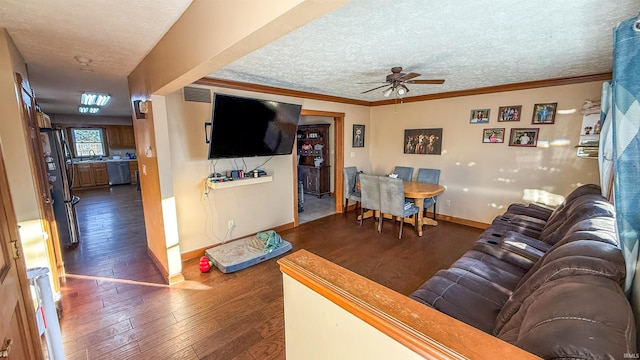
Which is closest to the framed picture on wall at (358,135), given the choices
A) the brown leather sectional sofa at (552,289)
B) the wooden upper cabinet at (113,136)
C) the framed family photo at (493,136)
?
the framed family photo at (493,136)

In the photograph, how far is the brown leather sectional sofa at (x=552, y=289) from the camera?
2.28 ft

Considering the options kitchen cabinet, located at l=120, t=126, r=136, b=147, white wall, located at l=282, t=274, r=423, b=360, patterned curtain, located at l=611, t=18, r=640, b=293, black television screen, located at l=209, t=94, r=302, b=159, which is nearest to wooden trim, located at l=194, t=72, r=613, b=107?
black television screen, located at l=209, t=94, r=302, b=159

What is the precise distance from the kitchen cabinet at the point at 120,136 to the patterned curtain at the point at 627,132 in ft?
34.7

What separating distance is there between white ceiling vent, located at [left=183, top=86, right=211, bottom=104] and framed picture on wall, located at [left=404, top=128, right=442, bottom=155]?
3.53 meters

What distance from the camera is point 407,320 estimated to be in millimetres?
712

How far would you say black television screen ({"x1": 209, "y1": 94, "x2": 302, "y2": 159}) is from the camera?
2.82m

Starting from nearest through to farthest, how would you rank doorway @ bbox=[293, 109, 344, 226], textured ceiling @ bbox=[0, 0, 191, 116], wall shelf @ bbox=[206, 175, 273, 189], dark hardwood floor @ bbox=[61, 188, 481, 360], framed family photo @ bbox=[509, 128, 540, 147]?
textured ceiling @ bbox=[0, 0, 191, 116] → dark hardwood floor @ bbox=[61, 188, 481, 360] → wall shelf @ bbox=[206, 175, 273, 189] → framed family photo @ bbox=[509, 128, 540, 147] → doorway @ bbox=[293, 109, 344, 226]

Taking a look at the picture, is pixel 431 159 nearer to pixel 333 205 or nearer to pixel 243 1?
pixel 333 205

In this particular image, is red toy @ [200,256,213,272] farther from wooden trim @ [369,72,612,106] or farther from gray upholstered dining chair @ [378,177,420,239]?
wooden trim @ [369,72,612,106]

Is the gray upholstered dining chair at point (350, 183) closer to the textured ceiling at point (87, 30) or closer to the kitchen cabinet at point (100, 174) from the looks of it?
the textured ceiling at point (87, 30)

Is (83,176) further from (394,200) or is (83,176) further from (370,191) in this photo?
(394,200)

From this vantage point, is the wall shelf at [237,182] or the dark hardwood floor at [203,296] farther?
the wall shelf at [237,182]

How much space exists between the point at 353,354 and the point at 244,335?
145 cm

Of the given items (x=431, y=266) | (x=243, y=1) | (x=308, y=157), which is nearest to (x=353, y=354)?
(x=243, y=1)
